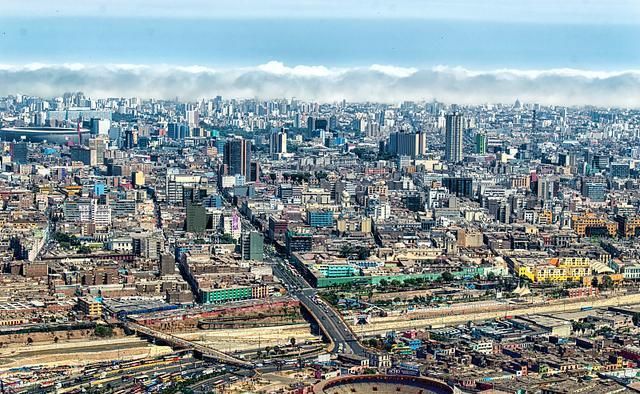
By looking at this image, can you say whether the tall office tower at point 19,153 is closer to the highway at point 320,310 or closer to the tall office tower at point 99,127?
the tall office tower at point 99,127

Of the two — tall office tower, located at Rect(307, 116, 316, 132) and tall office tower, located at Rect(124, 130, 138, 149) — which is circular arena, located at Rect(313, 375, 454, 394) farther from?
tall office tower, located at Rect(307, 116, 316, 132)

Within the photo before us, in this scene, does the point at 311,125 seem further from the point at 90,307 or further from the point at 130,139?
the point at 90,307

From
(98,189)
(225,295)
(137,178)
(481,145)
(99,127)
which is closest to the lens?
(225,295)

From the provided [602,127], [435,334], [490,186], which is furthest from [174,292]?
[602,127]

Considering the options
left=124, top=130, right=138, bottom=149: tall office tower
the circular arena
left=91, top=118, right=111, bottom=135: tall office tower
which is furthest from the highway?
left=91, top=118, right=111, bottom=135: tall office tower

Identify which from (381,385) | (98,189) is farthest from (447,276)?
(98,189)

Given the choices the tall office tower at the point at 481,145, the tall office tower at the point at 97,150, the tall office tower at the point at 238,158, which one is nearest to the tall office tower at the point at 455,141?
the tall office tower at the point at 481,145
